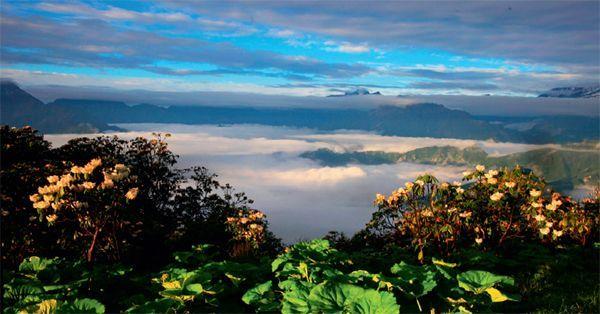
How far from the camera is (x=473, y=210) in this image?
31.7 ft

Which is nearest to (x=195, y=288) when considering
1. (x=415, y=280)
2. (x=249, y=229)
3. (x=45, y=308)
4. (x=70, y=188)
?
(x=45, y=308)

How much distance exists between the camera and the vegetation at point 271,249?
4.99 meters

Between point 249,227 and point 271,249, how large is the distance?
91 centimetres

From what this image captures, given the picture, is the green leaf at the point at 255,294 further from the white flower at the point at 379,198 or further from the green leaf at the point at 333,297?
the white flower at the point at 379,198

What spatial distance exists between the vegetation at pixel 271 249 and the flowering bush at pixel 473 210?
0.03 m

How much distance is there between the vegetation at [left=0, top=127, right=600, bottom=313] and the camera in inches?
196

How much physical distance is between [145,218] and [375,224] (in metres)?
6.59

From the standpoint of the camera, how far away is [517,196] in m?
9.35

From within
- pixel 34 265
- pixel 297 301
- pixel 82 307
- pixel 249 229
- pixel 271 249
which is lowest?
pixel 271 249

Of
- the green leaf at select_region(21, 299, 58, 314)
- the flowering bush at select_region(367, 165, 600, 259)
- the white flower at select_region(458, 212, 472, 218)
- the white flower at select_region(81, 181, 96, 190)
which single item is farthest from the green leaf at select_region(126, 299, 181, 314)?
the white flower at select_region(458, 212, 472, 218)

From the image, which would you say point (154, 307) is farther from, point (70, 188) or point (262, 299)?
point (70, 188)

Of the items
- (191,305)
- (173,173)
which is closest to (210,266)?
(191,305)

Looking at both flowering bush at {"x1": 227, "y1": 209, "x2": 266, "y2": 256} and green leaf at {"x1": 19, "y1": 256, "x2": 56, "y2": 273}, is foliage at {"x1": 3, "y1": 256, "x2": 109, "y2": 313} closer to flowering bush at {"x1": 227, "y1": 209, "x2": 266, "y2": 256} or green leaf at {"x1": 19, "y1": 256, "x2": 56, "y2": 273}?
green leaf at {"x1": 19, "y1": 256, "x2": 56, "y2": 273}

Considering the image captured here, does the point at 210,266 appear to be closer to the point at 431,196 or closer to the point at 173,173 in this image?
the point at 431,196
